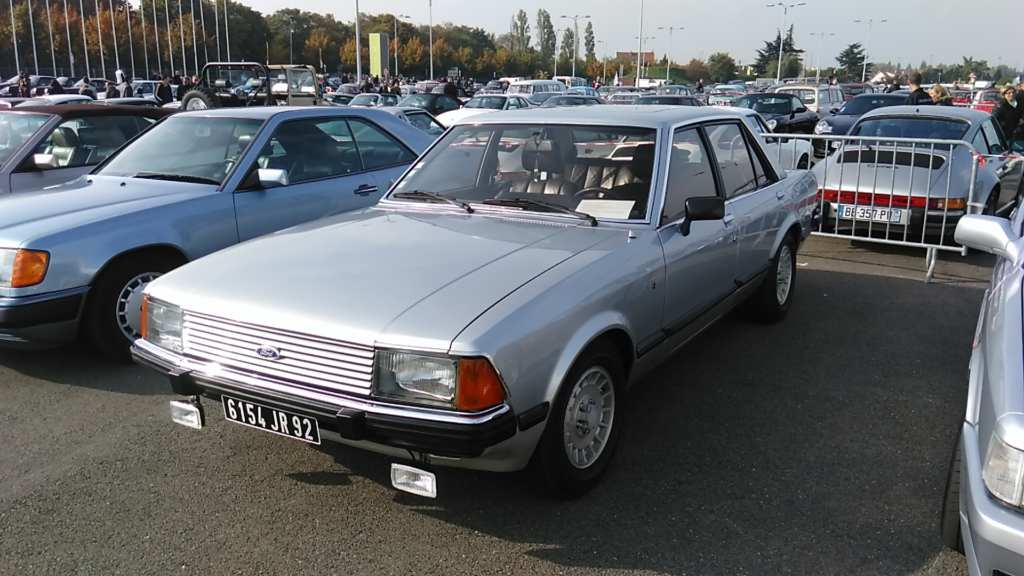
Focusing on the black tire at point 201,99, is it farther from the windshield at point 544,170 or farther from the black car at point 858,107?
the black car at point 858,107

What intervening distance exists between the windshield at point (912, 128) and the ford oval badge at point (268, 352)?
27.7 ft

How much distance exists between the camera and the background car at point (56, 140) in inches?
269

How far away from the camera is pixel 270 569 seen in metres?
2.92

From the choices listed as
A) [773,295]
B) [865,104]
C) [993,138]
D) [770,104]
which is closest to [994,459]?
[773,295]

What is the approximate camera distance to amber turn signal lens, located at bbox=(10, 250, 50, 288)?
4.49m

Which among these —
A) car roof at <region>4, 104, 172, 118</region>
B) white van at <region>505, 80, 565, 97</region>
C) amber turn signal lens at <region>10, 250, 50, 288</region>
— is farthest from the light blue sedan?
white van at <region>505, 80, 565, 97</region>

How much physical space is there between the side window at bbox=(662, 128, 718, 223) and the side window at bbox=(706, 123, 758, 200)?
7.4 inches

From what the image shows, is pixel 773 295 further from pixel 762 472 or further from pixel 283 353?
pixel 283 353

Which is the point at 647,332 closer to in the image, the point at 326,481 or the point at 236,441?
the point at 326,481

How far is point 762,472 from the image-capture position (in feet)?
12.0

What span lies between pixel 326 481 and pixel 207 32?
298ft

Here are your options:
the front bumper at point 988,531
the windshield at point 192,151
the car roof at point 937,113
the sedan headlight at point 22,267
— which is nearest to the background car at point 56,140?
the windshield at point 192,151

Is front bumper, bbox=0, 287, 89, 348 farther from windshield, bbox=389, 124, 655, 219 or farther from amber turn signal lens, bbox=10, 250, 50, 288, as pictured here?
windshield, bbox=389, 124, 655, 219

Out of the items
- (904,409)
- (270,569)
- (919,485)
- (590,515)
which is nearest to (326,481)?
(270,569)
